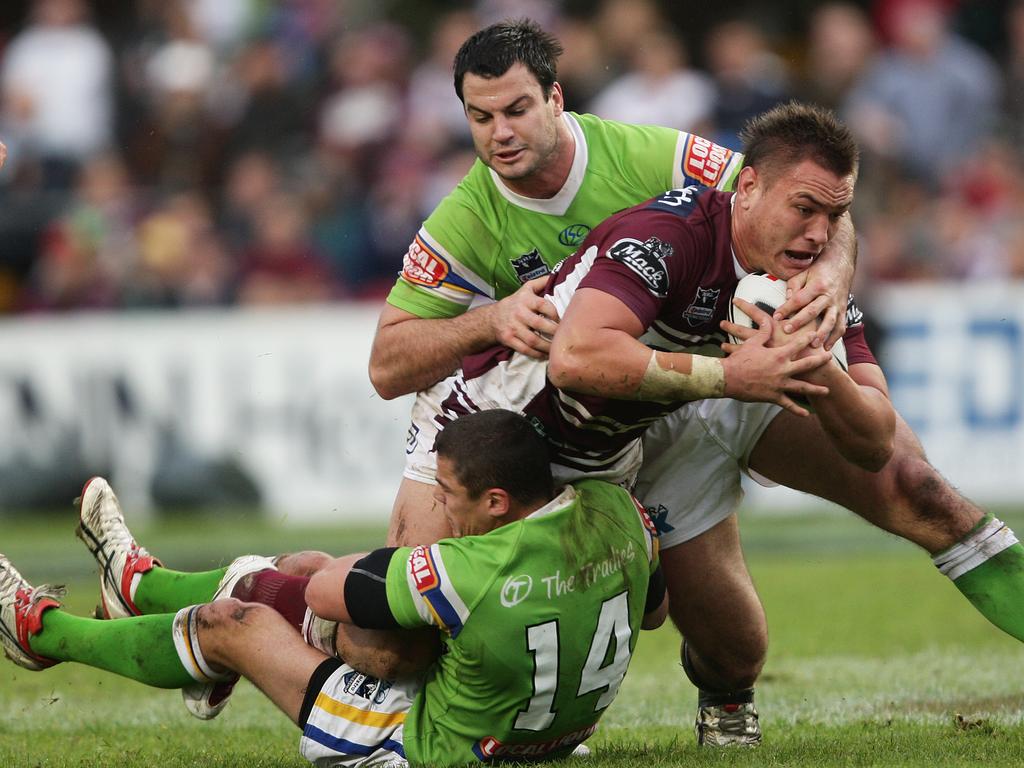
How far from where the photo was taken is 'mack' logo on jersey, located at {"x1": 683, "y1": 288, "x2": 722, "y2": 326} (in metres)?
5.37

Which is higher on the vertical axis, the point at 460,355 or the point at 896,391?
the point at 460,355

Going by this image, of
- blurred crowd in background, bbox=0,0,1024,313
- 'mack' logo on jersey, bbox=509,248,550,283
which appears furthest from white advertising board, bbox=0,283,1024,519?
'mack' logo on jersey, bbox=509,248,550,283

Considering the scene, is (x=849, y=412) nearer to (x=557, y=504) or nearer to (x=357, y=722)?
(x=557, y=504)

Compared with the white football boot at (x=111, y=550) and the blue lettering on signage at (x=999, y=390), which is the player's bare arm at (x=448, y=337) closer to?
the white football boot at (x=111, y=550)

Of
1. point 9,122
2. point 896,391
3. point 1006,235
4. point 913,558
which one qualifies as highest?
point 9,122

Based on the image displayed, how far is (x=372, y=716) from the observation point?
5434mm

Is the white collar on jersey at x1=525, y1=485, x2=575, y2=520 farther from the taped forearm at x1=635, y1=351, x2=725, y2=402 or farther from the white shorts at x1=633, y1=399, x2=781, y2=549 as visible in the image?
the white shorts at x1=633, y1=399, x2=781, y2=549

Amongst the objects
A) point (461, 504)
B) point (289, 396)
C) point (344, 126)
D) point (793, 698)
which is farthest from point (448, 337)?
point (344, 126)

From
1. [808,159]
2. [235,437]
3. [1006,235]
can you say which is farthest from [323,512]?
[808,159]

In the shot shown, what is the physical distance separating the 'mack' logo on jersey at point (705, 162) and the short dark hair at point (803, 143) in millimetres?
794

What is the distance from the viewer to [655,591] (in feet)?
19.1

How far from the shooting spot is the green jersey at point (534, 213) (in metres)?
6.21

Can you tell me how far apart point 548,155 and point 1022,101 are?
1112cm

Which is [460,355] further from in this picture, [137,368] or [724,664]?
[137,368]
